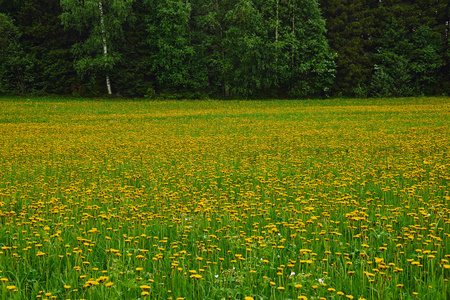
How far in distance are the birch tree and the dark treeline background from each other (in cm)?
14

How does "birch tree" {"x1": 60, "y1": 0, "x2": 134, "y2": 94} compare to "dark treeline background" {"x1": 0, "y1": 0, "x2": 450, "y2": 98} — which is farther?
"dark treeline background" {"x1": 0, "y1": 0, "x2": 450, "y2": 98}

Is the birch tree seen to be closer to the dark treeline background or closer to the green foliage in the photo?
the dark treeline background

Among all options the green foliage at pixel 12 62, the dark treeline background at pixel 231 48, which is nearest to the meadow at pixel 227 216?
the dark treeline background at pixel 231 48

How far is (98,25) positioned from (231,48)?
15440 mm

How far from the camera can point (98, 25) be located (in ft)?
141

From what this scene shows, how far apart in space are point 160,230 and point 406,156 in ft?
24.4

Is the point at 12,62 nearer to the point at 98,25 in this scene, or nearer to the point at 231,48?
the point at 98,25

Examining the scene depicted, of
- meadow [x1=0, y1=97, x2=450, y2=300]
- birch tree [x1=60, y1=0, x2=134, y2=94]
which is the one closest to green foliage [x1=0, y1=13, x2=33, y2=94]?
birch tree [x1=60, y1=0, x2=134, y2=94]

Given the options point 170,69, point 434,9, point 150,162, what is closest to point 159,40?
point 170,69

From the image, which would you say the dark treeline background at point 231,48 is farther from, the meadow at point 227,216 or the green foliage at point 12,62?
the meadow at point 227,216

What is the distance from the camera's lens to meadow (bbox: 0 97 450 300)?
3479 mm

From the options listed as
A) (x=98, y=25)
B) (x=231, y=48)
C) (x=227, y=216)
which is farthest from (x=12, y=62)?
(x=227, y=216)

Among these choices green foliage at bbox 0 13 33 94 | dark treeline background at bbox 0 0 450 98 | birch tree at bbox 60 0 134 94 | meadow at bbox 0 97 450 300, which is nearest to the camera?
meadow at bbox 0 97 450 300

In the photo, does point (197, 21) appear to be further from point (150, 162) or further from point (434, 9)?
point (150, 162)
